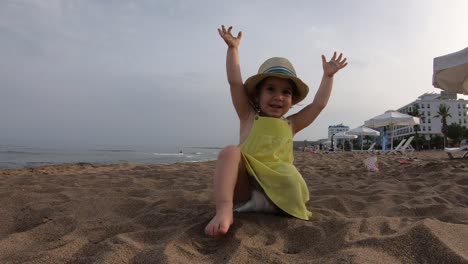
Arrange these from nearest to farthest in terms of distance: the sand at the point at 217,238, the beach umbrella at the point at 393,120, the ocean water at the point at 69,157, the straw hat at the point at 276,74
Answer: the sand at the point at 217,238 < the straw hat at the point at 276,74 < the ocean water at the point at 69,157 < the beach umbrella at the point at 393,120

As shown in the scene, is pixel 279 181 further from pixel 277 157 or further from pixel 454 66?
pixel 454 66

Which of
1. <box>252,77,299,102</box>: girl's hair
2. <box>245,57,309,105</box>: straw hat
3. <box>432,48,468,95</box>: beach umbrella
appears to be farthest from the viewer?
<box>432,48,468,95</box>: beach umbrella

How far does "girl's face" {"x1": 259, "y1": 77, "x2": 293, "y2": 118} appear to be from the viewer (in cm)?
217

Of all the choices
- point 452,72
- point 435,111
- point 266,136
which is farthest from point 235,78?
point 435,111

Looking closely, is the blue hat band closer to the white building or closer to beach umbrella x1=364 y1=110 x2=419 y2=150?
beach umbrella x1=364 y1=110 x2=419 y2=150

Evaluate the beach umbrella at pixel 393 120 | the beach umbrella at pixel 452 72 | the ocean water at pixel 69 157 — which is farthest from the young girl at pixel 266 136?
the beach umbrella at pixel 393 120

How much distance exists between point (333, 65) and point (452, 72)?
3577mm

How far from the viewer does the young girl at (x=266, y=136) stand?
1.82 metres

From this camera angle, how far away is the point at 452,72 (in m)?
4.95

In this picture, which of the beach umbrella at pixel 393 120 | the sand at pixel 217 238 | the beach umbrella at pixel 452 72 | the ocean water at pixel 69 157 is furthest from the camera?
the beach umbrella at pixel 393 120

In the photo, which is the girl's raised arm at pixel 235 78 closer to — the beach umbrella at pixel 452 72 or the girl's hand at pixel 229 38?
the girl's hand at pixel 229 38

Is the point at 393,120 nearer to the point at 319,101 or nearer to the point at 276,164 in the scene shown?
the point at 319,101

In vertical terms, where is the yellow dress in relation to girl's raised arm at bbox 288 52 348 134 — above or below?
below

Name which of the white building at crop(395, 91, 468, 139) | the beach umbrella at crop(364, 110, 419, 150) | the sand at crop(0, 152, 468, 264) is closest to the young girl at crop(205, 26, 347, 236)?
the sand at crop(0, 152, 468, 264)
